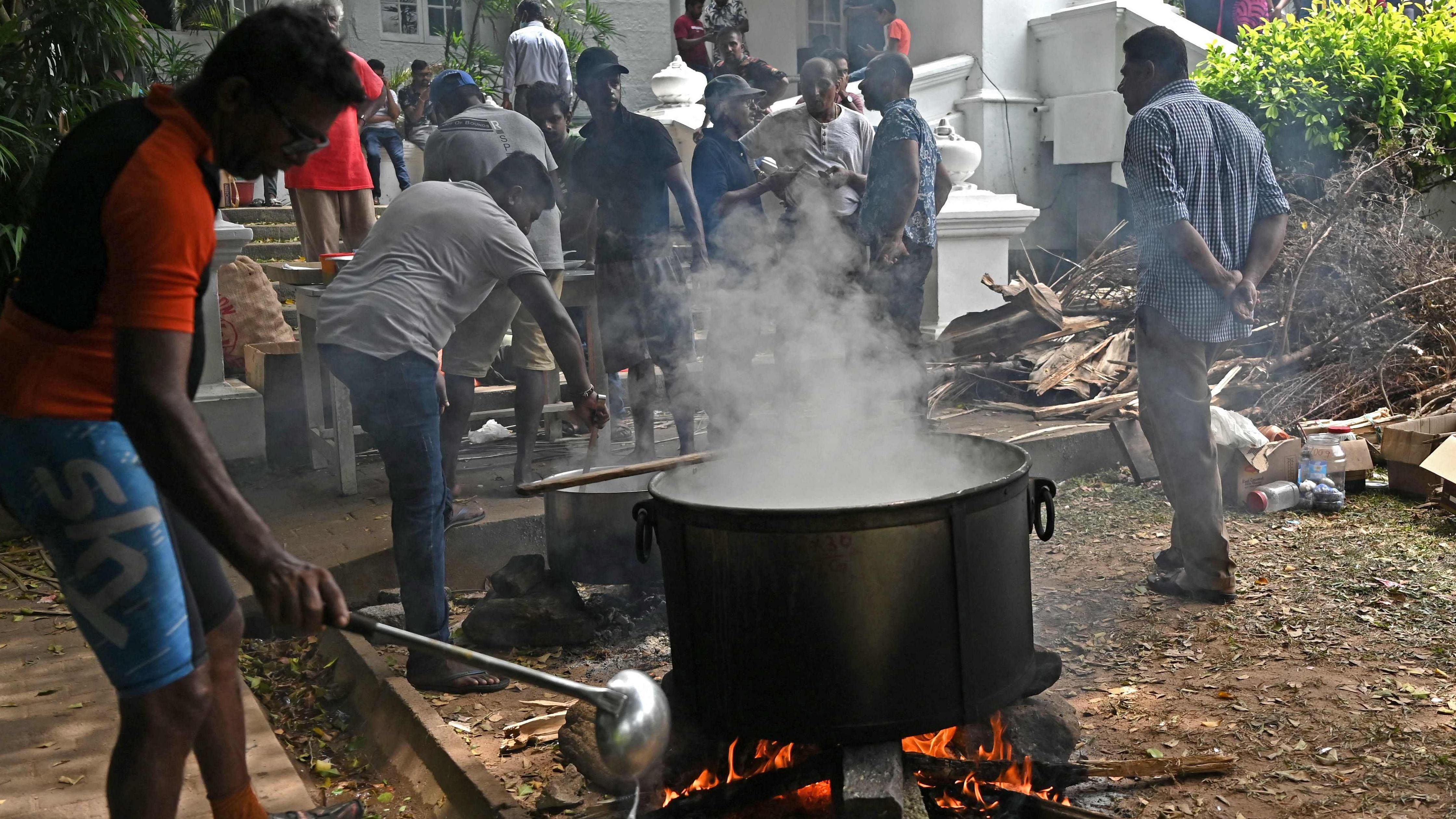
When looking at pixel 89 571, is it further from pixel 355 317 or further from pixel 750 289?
pixel 750 289

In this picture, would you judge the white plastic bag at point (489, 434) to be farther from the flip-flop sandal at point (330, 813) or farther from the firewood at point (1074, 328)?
the flip-flop sandal at point (330, 813)

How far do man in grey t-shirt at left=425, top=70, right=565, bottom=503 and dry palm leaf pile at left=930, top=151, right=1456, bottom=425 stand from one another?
354cm

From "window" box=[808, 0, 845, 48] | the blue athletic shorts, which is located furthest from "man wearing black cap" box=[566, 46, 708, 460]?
"window" box=[808, 0, 845, 48]

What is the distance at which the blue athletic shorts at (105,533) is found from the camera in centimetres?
229

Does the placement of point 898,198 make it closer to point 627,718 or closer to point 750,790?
point 750,790

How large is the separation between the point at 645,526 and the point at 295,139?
1.80 m

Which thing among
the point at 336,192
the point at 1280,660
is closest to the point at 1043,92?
the point at 336,192

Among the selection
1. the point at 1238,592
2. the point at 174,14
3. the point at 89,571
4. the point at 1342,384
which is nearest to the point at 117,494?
the point at 89,571

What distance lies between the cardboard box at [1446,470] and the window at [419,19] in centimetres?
1410

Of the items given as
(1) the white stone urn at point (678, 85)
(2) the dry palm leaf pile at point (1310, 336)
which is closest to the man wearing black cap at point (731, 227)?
(2) the dry palm leaf pile at point (1310, 336)

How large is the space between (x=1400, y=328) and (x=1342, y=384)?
68 cm

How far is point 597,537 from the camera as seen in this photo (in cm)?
510

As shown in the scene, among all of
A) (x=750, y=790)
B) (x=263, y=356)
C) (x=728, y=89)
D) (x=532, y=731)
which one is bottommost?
(x=532, y=731)

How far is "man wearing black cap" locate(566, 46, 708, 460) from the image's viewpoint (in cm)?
673
